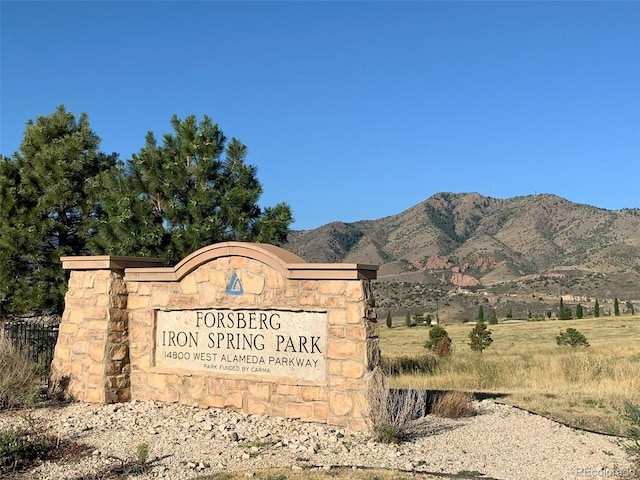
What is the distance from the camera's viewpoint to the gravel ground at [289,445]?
6.62 m

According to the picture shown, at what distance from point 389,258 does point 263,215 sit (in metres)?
92.7

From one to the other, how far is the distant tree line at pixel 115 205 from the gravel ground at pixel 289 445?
4908mm

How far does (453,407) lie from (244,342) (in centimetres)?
325

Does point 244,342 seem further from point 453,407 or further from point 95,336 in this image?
point 453,407

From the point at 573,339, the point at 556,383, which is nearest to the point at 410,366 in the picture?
the point at 556,383

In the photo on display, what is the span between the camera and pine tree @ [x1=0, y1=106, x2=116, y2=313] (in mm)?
14484

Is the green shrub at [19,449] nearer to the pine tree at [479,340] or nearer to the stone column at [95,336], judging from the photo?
the stone column at [95,336]

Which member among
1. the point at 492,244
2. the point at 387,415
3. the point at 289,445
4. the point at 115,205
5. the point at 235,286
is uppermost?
the point at 492,244

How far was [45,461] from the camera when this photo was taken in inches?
265

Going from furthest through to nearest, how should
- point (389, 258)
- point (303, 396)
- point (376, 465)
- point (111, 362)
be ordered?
point (389, 258), point (111, 362), point (303, 396), point (376, 465)

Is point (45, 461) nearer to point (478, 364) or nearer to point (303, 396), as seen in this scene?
point (303, 396)

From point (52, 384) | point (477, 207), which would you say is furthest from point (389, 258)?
point (52, 384)

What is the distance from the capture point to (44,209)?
48.4ft

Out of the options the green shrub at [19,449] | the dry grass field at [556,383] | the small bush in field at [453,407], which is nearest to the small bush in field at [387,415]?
the small bush in field at [453,407]
